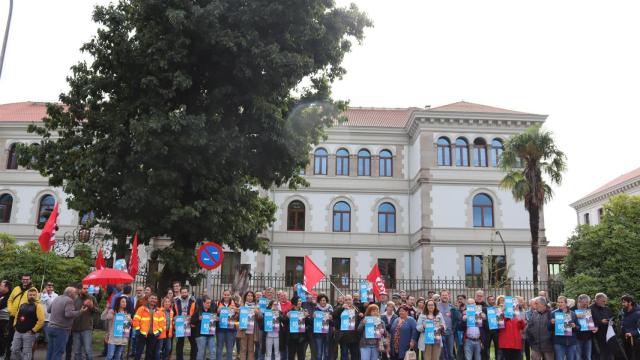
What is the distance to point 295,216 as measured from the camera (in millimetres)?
33719

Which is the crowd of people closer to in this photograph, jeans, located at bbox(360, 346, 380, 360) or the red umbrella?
jeans, located at bbox(360, 346, 380, 360)

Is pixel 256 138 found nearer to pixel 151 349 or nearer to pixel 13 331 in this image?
pixel 151 349

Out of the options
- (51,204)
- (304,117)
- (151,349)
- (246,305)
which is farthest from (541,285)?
(51,204)

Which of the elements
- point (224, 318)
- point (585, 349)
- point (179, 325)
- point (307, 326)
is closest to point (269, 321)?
point (307, 326)

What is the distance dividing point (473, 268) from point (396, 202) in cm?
621

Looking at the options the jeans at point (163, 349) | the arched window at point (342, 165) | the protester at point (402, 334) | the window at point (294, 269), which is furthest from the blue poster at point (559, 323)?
the arched window at point (342, 165)

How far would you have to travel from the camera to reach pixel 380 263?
3300 cm

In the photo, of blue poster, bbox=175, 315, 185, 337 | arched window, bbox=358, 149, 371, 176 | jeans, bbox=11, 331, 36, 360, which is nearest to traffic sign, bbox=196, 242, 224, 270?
blue poster, bbox=175, 315, 185, 337

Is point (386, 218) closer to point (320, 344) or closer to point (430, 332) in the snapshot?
point (320, 344)

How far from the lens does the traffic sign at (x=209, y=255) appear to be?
42.5ft

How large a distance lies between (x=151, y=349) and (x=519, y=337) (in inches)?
330

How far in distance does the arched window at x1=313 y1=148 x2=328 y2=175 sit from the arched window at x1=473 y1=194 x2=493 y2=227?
9.53 m

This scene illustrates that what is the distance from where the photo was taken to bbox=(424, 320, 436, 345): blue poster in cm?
1127

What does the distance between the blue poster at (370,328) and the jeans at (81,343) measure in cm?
608
